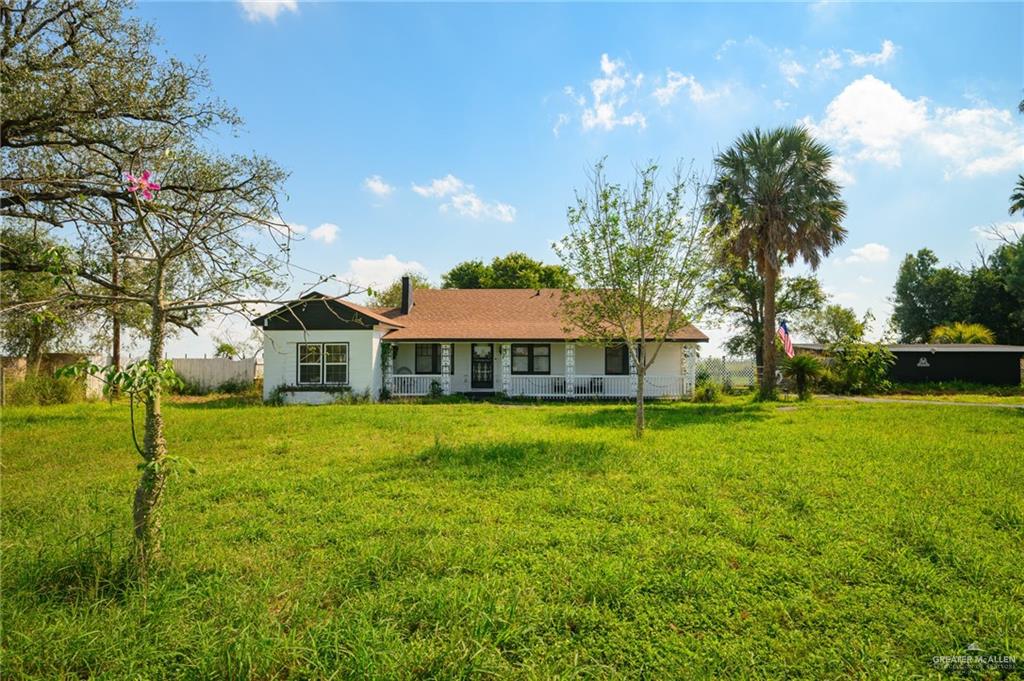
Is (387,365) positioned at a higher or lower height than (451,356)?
lower

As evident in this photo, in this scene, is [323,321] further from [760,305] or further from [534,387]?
[760,305]

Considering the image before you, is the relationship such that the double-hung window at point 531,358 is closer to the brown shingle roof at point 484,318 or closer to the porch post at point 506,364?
the porch post at point 506,364

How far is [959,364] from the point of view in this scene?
2555cm

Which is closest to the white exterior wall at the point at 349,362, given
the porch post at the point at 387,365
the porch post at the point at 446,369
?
the porch post at the point at 387,365

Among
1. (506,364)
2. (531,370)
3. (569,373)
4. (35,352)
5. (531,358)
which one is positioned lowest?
(569,373)

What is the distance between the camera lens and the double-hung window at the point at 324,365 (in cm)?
1894

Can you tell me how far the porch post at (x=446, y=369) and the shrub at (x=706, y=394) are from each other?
9.69m

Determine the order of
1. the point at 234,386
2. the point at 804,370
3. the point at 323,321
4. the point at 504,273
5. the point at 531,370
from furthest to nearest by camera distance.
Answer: the point at 504,273, the point at 234,386, the point at 531,370, the point at 323,321, the point at 804,370

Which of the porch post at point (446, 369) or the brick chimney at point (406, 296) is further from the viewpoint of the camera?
Result: the brick chimney at point (406, 296)

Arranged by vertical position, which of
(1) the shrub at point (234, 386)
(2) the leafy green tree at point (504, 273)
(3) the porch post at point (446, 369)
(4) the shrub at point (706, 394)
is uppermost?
(2) the leafy green tree at point (504, 273)

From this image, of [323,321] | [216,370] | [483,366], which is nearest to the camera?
[323,321]

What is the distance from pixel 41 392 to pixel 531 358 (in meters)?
17.5

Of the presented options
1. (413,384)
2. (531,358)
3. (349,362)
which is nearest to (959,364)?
(531,358)

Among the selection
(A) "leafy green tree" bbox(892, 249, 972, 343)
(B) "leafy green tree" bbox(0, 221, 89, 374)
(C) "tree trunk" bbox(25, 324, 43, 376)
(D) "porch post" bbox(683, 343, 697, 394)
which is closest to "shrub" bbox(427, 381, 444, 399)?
(D) "porch post" bbox(683, 343, 697, 394)
